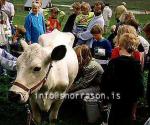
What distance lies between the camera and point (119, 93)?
698 cm

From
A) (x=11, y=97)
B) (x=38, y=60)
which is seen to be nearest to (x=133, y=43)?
(x=38, y=60)

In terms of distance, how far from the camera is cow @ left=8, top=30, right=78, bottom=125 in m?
6.50

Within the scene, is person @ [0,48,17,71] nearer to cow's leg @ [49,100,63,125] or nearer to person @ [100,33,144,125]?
cow's leg @ [49,100,63,125]

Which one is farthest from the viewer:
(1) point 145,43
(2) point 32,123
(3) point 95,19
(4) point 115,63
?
(3) point 95,19

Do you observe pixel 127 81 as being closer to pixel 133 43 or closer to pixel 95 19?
pixel 133 43

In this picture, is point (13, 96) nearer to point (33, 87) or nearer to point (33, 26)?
point (33, 87)

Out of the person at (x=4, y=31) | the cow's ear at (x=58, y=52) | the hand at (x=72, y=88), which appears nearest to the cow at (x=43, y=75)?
the cow's ear at (x=58, y=52)

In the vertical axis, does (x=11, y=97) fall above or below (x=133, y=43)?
below

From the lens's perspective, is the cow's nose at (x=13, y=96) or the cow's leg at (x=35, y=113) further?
the cow's leg at (x=35, y=113)

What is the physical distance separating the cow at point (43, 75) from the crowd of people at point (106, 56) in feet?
1.33

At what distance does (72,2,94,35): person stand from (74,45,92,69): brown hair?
3035 mm

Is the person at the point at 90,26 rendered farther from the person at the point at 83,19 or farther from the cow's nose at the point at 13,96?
the cow's nose at the point at 13,96

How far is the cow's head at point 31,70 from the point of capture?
253 inches

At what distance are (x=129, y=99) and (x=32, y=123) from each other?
6.73 ft
